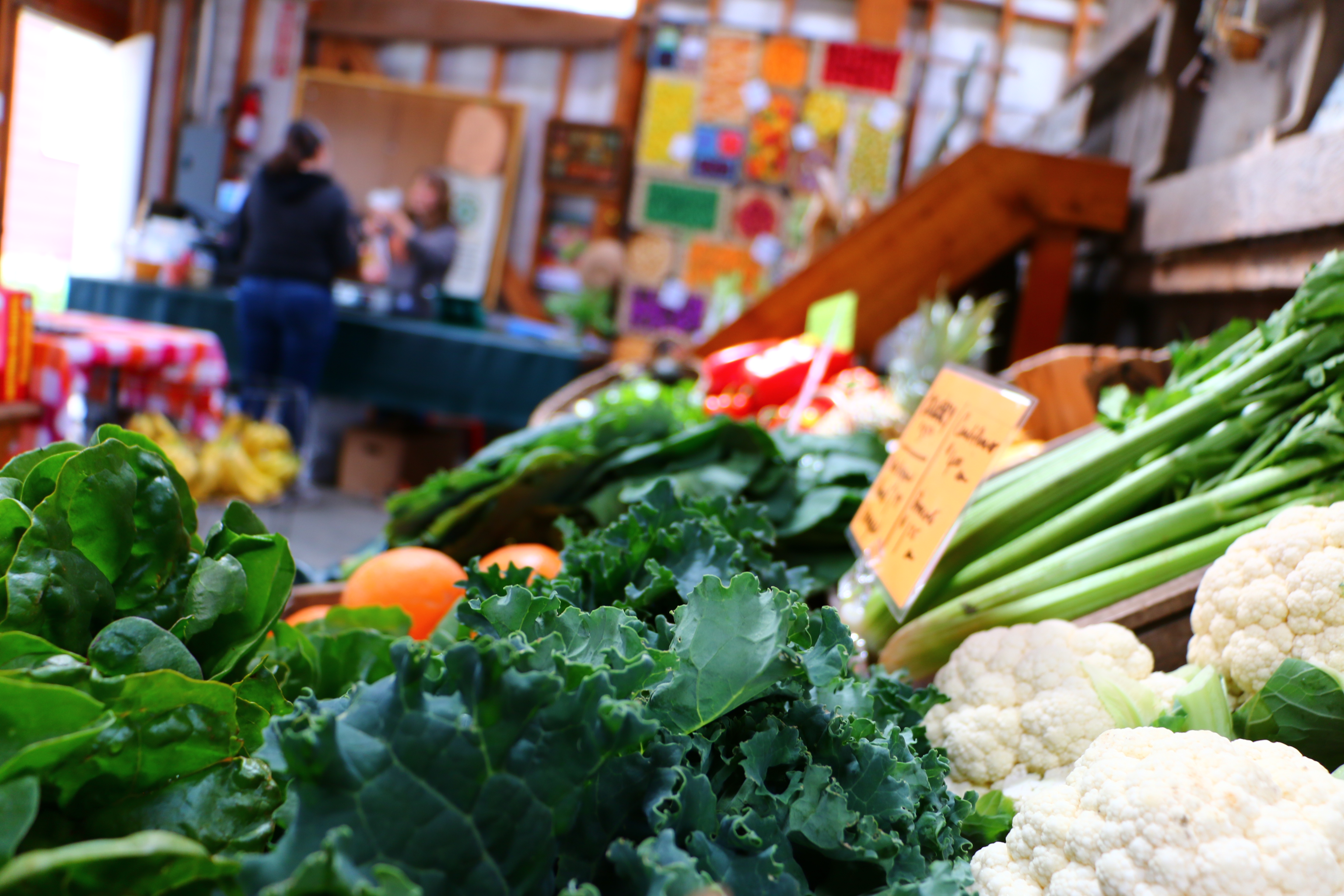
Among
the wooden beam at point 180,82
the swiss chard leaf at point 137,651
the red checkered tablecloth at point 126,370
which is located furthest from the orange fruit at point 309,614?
the wooden beam at point 180,82

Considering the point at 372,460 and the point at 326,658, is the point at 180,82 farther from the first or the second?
the point at 326,658

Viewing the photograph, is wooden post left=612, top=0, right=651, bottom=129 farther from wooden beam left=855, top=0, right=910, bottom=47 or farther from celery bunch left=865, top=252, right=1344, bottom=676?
celery bunch left=865, top=252, right=1344, bottom=676

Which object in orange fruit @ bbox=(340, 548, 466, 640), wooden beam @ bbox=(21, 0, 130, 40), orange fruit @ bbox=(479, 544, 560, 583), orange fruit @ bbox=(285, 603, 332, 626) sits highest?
wooden beam @ bbox=(21, 0, 130, 40)

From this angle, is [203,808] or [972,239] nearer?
[203,808]

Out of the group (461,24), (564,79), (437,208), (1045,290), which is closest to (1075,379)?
(1045,290)

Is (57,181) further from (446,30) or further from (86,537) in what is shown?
(86,537)

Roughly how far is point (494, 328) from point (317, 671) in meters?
6.34

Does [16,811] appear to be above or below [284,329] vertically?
above

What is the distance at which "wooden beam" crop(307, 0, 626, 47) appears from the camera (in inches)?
279

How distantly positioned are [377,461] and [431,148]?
2891 mm

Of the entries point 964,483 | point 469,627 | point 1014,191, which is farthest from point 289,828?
point 1014,191

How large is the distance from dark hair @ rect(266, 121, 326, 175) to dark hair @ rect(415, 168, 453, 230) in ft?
5.03

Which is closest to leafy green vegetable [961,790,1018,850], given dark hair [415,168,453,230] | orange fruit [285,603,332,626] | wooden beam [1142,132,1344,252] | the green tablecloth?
orange fruit [285,603,332,626]

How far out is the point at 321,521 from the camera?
205 inches
